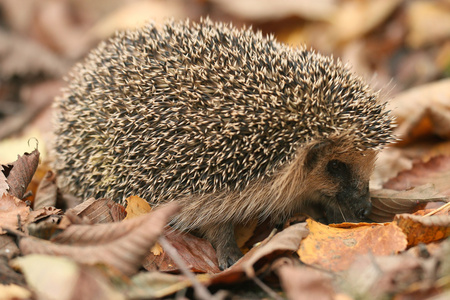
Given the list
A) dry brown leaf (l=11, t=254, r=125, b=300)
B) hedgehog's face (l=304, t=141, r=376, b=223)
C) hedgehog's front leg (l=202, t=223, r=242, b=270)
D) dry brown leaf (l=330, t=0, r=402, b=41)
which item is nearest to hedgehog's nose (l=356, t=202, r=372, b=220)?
hedgehog's face (l=304, t=141, r=376, b=223)

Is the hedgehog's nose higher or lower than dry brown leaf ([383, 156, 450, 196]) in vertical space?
lower

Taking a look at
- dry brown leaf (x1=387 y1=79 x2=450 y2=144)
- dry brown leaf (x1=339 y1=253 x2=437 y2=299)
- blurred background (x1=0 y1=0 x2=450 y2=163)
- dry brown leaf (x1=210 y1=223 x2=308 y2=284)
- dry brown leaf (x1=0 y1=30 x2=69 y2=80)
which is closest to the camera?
dry brown leaf (x1=339 y1=253 x2=437 y2=299)

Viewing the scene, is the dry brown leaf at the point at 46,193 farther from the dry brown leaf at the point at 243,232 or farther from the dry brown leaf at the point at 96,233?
the dry brown leaf at the point at 243,232

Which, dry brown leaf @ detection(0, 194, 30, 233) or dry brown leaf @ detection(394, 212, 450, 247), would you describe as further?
dry brown leaf @ detection(0, 194, 30, 233)

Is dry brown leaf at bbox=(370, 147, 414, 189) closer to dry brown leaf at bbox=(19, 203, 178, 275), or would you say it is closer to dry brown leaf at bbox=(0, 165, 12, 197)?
dry brown leaf at bbox=(19, 203, 178, 275)

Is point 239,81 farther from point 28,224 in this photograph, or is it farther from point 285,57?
point 28,224

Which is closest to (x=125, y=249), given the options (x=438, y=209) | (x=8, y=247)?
(x=8, y=247)

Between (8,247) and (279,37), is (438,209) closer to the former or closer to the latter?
(8,247)

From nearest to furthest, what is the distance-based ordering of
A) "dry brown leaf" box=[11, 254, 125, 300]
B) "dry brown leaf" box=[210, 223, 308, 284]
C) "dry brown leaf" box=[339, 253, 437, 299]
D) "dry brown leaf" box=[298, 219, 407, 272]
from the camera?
"dry brown leaf" box=[11, 254, 125, 300], "dry brown leaf" box=[339, 253, 437, 299], "dry brown leaf" box=[210, 223, 308, 284], "dry brown leaf" box=[298, 219, 407, 272]
